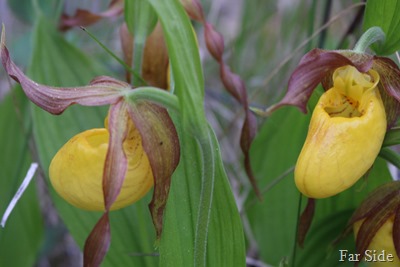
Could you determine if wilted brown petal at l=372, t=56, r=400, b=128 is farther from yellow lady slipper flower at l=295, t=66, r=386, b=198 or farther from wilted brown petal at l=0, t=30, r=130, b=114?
wilted brown petal at l=0, t=30, r=130, b=114

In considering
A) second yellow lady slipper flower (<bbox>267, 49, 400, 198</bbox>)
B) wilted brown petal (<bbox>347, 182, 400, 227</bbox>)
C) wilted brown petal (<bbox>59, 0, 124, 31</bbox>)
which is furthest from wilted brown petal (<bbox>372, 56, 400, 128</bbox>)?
wilted brown petal (<bbox>59, 0, 124, 31</bbox>)

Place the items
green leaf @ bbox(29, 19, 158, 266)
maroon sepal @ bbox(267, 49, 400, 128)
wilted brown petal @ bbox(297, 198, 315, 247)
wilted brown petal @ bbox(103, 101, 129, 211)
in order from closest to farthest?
wilted brown petal @ bbox(103, 101, 129, 211) → maroon sepal @ bbox(267, 49, 400, 128) → wilted brown petal @ bbox(297, 198, 315, 247) → green leaf @ bbox(29, 19, 158, 266)

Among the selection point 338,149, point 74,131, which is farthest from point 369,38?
point 74,131

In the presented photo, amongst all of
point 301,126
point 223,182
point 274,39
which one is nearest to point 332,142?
point 223,182

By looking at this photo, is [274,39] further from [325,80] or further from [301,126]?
[325,80]

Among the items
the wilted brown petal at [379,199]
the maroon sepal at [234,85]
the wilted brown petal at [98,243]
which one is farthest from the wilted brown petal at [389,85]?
the wilted brown petal at [98,243]
